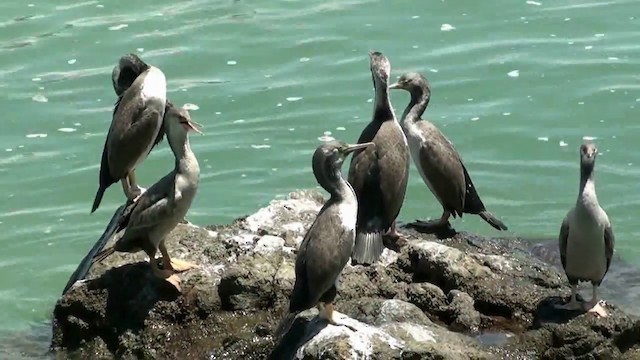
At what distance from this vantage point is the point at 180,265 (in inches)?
375

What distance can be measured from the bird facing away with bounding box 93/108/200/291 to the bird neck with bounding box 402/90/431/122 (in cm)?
239

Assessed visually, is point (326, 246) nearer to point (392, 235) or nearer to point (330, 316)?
point (330, 316)

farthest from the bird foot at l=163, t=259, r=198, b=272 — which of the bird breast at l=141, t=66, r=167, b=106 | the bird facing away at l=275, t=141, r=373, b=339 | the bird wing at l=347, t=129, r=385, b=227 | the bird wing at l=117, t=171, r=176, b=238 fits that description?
the bird breast at l=141, t=66, r=167, b=106

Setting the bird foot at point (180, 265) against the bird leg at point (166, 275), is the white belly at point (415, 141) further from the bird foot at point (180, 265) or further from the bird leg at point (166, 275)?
the bird leg at point (166, 275)

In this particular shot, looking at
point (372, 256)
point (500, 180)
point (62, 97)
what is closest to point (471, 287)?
point (372, 256)

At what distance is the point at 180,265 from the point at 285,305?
858mm

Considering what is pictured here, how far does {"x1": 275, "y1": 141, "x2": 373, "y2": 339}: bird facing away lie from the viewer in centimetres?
823

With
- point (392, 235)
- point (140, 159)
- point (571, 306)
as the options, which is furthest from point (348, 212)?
point (140, 159)

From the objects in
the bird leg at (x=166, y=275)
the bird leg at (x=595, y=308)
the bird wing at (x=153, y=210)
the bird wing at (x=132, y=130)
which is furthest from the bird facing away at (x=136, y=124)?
the bird leg at (x=595, y=308)

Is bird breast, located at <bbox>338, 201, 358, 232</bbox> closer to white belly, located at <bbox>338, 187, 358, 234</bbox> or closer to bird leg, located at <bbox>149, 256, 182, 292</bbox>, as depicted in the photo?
white belly, located at <bbox>338, 187, 358, 234</bbox>

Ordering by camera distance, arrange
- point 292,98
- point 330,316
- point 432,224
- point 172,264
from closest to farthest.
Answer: point 330,316 < point 172,264 < point 432,224 < point 292,98

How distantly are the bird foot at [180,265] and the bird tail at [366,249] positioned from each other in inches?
45.7

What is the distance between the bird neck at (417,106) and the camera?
37.2 feet

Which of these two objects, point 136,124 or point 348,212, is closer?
point 348,212
